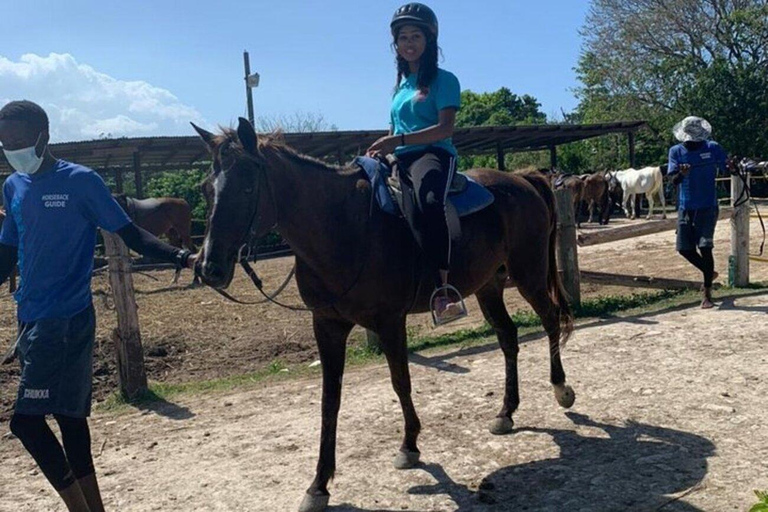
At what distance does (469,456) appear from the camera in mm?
4582

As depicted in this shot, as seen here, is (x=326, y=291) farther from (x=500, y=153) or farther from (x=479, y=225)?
(x=500, y=153)

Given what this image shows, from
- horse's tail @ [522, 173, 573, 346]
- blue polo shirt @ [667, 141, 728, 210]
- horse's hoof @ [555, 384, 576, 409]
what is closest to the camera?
horse's hoof @ [555, 384, 576, 409]

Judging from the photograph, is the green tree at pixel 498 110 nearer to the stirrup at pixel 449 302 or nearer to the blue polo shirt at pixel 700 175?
the blue polo shirt at pixel 700 175

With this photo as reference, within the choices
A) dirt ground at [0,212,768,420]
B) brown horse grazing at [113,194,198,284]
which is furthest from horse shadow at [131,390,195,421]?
brown horse grazing at [113,194,198,284]

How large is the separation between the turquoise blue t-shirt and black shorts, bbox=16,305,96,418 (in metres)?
2.25

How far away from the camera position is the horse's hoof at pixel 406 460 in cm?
441

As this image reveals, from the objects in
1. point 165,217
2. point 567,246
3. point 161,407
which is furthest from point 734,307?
point 165,217

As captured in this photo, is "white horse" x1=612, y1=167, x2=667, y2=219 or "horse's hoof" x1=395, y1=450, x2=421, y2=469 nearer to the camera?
"horse's hoof" x1=395, y1=450, x2=421, y2=469

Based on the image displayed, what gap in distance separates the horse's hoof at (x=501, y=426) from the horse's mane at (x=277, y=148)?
2.04 metres

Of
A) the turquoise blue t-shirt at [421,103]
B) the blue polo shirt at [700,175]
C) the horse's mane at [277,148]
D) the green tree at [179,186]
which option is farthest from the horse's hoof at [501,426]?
the green tree at [179,186]

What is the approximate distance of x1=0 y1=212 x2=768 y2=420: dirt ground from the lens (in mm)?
7551

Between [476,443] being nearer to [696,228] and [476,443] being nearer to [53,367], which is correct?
[53,367]

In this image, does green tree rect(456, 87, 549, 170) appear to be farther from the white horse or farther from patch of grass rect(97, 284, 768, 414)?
patch of grass rect(97, 284, 768, 414)

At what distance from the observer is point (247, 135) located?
11.9 feet
